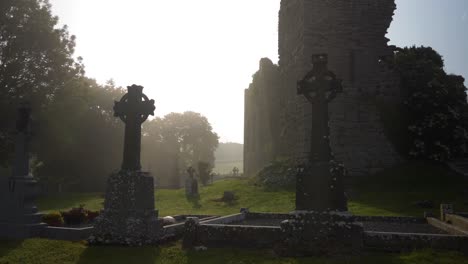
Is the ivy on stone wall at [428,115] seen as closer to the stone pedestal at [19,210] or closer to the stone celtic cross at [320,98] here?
the stone celtic cross at [320,98]

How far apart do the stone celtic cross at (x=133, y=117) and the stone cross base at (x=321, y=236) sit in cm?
442

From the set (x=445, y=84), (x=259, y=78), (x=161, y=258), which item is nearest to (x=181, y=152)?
(x=259, y=78)

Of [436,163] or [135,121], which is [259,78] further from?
[135,121]

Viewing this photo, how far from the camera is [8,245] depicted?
1020 cm

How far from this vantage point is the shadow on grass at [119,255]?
8.48 m

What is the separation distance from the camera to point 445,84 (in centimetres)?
2647

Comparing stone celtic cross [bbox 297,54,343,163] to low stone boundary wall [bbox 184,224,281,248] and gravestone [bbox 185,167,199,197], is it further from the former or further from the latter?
gravestone [bbox 185,167,199,197]

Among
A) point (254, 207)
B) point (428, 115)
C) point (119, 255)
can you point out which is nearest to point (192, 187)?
point (254, 207)

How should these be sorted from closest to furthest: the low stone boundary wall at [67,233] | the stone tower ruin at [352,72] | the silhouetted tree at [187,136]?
the low stone boundary wall at [67,233]
the stone tower ruin at [352,72]
the silhouetted tree at [187,136]

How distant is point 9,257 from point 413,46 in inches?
1165

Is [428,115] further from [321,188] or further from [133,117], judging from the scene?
[133,117]

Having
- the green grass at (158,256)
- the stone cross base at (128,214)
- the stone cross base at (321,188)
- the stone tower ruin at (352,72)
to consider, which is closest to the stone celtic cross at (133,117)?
the stone cross base at (128,214)

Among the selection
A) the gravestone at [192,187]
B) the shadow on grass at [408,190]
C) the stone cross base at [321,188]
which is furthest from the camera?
the gravestone at [192,187]

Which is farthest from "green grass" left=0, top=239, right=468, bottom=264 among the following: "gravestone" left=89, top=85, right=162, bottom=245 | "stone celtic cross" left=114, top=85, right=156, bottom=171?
"stone celtic cross" left=114, top=85, right=156, bottom=171
